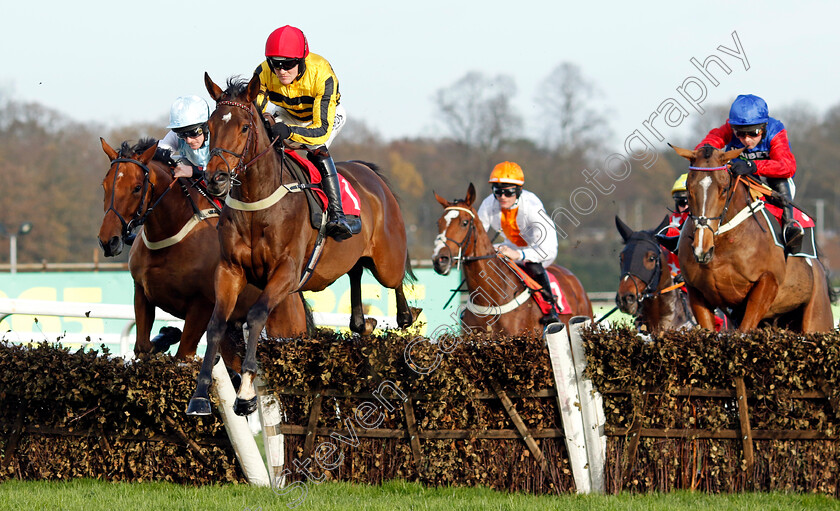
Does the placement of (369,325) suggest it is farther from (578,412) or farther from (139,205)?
(578,412)

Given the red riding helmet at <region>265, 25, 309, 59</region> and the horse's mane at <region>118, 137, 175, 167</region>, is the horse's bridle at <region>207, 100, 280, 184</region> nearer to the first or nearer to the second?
the red riding helmet at <region>265, 25, 309, 59</region>

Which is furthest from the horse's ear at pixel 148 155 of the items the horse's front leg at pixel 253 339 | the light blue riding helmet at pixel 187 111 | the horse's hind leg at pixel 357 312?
the horse's front leg at pixel 253 339

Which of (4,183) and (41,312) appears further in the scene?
(4,183)

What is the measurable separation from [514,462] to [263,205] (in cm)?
183

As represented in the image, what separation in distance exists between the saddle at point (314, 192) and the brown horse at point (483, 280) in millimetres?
1567

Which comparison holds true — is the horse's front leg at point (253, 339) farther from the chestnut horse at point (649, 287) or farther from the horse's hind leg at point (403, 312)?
the chestnut horse at point (649, 287)

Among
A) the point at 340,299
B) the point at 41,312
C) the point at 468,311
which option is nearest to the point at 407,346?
the point at 468,311

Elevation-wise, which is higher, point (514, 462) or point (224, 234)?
point (224, 234)

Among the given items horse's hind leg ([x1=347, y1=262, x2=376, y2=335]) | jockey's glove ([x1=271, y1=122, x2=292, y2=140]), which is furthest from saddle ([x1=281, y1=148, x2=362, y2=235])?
horse's hind leg ([x1=347, y1=262, x2=376, y2=335])

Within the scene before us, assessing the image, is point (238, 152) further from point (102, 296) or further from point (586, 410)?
point (102, 296)

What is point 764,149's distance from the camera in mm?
6133

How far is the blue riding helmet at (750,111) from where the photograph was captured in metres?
5.88

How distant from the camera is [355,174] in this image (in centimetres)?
602

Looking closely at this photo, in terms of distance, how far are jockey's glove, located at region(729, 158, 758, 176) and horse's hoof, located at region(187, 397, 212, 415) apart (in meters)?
3.55
